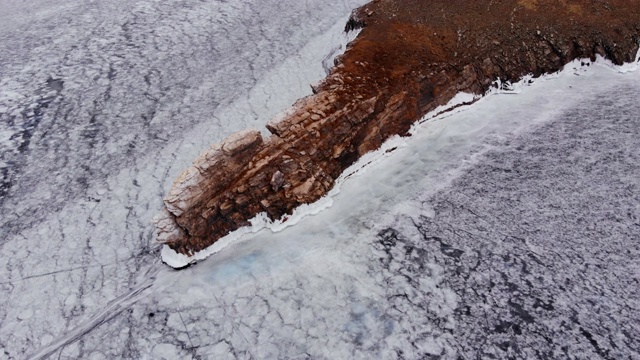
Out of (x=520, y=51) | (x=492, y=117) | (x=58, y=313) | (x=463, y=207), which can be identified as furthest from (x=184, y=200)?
(x=520, y=51)

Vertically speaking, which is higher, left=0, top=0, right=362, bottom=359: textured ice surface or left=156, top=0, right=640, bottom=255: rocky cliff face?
left=156, top=0, right=640, bottom=255: rocky cliff face

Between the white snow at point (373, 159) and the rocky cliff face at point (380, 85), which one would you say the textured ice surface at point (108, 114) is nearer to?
the white snow at point (373, 159)

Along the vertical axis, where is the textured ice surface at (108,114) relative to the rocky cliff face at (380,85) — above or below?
below

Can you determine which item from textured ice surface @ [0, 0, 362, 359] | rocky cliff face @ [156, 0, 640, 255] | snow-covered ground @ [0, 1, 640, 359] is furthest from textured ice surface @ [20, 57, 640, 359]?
textured ice surface @ [0, 0, 362, 359]

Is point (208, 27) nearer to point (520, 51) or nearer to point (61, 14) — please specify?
point (61, 14)

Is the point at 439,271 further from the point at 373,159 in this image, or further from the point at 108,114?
the point at 108,114

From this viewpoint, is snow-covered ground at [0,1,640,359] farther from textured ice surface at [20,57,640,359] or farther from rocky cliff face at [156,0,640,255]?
rocky cliff face at [156,0,640,255]

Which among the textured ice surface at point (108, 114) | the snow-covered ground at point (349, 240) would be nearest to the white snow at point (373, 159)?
the snow-covered ground at point (349, 240)
